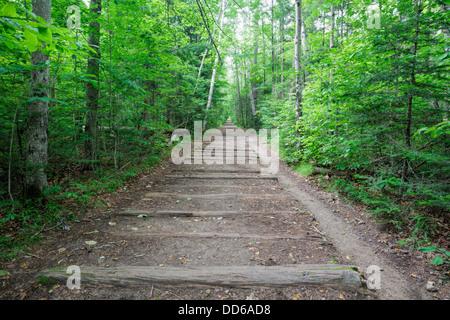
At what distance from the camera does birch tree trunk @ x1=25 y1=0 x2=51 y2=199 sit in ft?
10.6

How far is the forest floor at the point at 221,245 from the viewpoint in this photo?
208cm

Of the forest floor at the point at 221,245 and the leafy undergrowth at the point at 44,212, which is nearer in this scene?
the forest floor at the point at 221,245

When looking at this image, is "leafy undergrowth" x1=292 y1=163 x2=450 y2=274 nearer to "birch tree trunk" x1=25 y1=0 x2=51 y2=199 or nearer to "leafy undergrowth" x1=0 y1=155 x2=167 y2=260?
"leafy undergrowth" x1=0 y1=155 x2=167 y2=260

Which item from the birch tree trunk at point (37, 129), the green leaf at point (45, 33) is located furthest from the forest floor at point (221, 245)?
the green leaf at point (45, 33)

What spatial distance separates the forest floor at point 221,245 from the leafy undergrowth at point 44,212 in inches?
6.3

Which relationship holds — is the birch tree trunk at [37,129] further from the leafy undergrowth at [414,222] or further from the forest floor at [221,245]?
the leafy undergrowth at [414,222]

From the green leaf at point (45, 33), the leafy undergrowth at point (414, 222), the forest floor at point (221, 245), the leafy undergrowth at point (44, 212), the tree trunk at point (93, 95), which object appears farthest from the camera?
the tree trunk at point (93, 95)

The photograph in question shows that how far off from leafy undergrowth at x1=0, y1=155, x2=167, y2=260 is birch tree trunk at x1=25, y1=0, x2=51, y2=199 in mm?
239

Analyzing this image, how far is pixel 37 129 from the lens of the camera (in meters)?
3.38

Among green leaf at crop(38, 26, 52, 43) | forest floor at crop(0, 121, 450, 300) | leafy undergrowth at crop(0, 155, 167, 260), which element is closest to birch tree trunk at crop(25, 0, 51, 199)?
leafy undergrowth at crop(0, 155, 167, 260)

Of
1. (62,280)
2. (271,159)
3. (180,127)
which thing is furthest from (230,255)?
(180,127)

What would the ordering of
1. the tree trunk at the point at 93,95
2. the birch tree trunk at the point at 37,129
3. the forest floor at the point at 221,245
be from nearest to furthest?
1. the forest floor at the point at 221,245
2. the birch tree trunk at the point at 37,129
3. the tree trunk at the point at 93,95

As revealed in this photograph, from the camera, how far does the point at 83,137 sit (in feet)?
15.9

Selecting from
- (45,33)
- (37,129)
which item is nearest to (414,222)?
(45,33)
